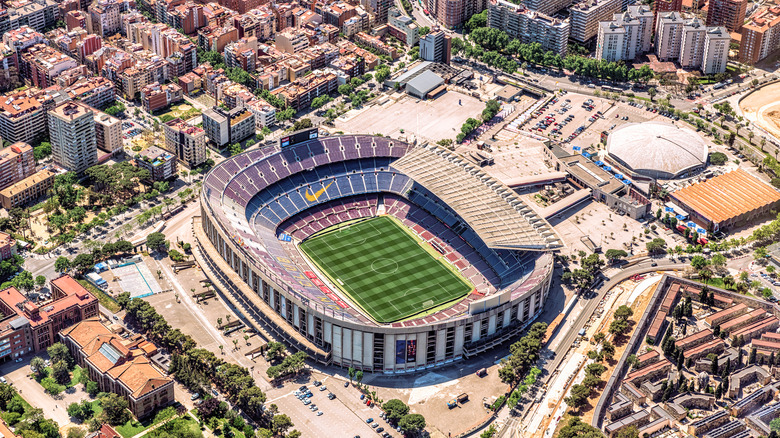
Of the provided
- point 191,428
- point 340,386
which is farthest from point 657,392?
point 191,428

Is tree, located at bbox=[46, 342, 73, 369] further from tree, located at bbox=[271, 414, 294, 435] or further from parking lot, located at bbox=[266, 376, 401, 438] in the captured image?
tree, located at bbox=[271, 414, 294, 435]

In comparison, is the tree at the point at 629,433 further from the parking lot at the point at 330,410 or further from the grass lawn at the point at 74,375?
the grass lawn at the point at 74,375

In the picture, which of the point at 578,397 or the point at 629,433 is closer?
the point at 629,433

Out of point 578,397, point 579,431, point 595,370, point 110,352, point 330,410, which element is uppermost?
point 110,352

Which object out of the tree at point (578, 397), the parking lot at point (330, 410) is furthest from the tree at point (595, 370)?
the parking lot at point (330, 410)

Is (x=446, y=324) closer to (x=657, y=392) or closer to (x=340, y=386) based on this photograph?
(x=340, y=386)

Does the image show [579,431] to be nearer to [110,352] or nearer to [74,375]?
[110,352]

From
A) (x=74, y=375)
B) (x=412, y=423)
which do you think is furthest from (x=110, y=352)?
(x=412, y=423)
